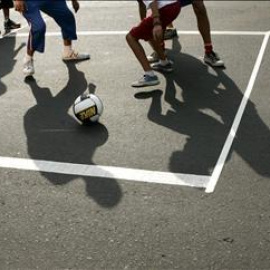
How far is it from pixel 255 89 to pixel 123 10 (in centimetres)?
473

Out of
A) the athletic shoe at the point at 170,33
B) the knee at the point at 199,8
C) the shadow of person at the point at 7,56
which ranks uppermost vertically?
the knee at the point at 199,8

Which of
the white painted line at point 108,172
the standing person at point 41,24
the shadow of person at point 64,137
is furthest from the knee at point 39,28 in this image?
the white painted line at point 108,172

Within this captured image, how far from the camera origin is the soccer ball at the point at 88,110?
17.4 ft

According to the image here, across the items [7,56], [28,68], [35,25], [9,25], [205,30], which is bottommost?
[9,25]

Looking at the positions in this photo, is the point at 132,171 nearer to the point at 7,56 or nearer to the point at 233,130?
the point at 233,130

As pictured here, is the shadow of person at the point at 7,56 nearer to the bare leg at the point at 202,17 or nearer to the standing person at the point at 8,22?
the standing person at the point at 8,22

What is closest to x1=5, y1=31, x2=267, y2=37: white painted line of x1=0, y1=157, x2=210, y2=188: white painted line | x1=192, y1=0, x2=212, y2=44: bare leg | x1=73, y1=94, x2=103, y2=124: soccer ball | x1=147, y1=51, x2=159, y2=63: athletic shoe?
x1=147, y1=51, x2=159, y2=63: athletic shoe

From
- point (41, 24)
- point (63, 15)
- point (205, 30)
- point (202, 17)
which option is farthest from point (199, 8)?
point (41, 24)

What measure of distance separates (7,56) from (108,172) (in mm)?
4138

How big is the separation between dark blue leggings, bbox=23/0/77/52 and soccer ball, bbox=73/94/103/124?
69.1 inches

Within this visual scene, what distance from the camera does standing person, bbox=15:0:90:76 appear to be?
658cm

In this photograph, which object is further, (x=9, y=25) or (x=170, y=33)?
(x=9, y=25)

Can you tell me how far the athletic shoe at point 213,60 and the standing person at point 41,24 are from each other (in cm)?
185

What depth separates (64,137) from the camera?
5270 mm
